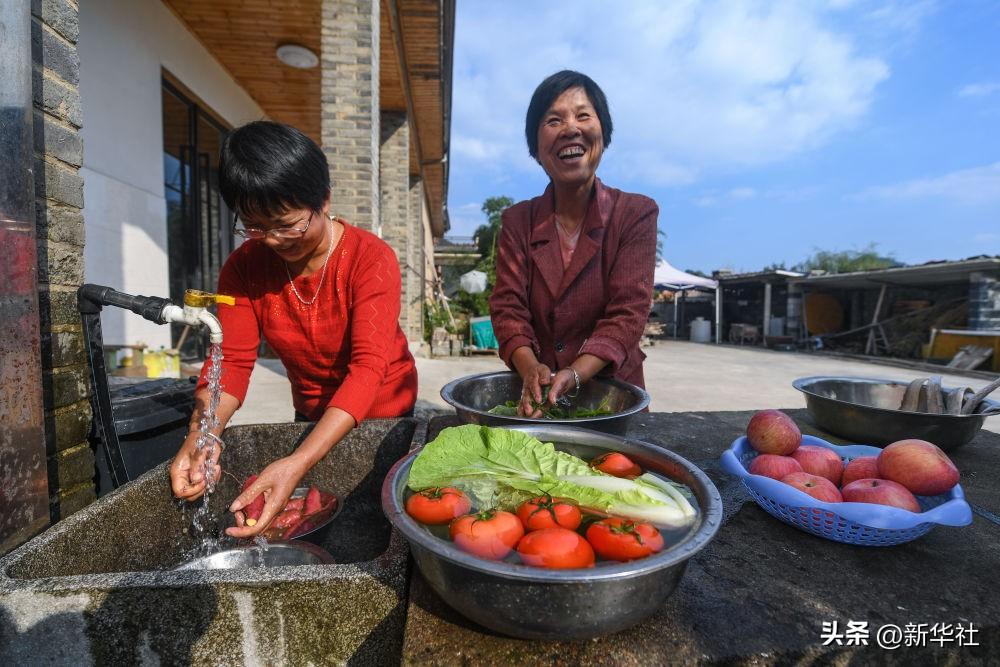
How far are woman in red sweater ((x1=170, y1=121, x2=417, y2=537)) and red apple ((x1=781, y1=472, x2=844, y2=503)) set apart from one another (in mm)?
1218

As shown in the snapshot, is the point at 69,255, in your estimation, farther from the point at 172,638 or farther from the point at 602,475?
the point at 602,475

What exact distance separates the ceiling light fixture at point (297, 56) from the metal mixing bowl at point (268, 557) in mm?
7001

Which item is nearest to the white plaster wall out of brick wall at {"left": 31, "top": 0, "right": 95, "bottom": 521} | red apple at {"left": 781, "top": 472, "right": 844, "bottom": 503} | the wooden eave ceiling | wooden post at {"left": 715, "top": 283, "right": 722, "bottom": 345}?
the wooden eave ceiling

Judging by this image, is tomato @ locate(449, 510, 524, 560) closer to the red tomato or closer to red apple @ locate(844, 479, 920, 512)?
the red tomato

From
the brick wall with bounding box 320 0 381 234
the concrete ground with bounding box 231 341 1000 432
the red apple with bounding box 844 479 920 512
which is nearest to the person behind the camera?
the red apple with bounding box 844 479 920 512

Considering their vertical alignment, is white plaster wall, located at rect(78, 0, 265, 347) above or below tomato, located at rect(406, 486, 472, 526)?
above

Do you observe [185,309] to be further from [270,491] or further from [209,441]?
[270,491]

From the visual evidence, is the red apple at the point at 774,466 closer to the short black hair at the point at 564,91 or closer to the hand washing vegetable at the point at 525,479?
the hand washing vegetable at the point at 525,479

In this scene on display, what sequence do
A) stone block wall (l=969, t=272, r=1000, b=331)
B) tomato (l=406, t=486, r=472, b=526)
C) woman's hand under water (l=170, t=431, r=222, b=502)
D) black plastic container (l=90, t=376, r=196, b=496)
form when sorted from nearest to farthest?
1. tomato (l=406, t=486, r=472, b=526)
2. woman's hand under water (l=170, t=431, r=222, b=502)
3. black plastic container (l=90, t=376, r=196, b=496)
4. stone block wall (l=969, t=272, r=1000, b=331)

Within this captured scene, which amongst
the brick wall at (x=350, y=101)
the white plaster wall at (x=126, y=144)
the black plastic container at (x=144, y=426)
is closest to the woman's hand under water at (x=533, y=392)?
the black plastic container at (x=144, y=426)

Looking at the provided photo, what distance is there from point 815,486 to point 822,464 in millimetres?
164

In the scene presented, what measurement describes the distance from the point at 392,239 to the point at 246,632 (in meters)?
8.51

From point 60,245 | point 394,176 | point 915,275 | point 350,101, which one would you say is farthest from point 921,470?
point 915,275

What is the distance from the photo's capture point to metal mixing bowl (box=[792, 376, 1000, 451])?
1612mm
